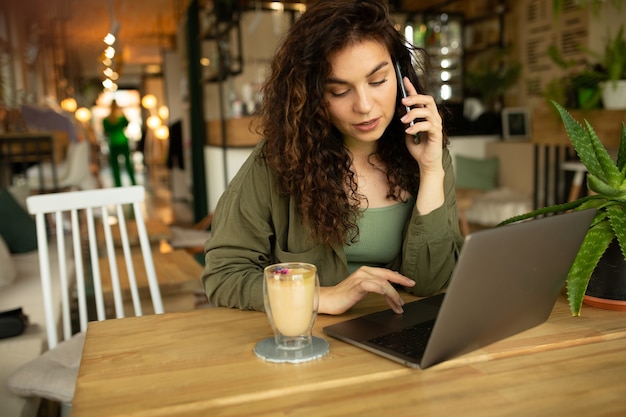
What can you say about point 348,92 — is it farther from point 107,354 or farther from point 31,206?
point 31,206

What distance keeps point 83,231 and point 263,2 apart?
2868 mm

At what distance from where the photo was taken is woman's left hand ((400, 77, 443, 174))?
130 cm

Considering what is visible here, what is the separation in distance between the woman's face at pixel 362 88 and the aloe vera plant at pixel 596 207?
0.36 m

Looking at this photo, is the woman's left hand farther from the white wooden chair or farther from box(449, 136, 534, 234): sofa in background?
box(449, 136, 534, 234): sofa in background

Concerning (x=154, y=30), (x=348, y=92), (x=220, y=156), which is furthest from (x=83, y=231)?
(x=154, y=30)

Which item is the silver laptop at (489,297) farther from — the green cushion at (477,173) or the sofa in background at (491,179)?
the green cushion at (477,173)

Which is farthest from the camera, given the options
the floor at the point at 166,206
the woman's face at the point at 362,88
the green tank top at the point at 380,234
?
the floor at the point at 166,206

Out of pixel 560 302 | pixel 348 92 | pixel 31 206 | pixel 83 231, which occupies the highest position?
pixel 348 92

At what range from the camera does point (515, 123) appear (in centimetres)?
560

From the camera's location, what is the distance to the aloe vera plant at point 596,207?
1097 mm

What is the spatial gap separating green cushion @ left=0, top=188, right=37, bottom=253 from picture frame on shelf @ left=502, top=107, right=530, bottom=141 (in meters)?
4.04

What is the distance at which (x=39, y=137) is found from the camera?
5.68m

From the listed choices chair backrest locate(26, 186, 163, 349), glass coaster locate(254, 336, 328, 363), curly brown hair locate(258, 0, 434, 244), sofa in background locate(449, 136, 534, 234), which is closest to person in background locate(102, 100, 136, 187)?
sofa in background locate(449, 136, 534, 234)

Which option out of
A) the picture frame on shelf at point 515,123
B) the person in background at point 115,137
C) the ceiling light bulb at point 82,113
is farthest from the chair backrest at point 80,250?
the ceiling light bulb at point 82,113
